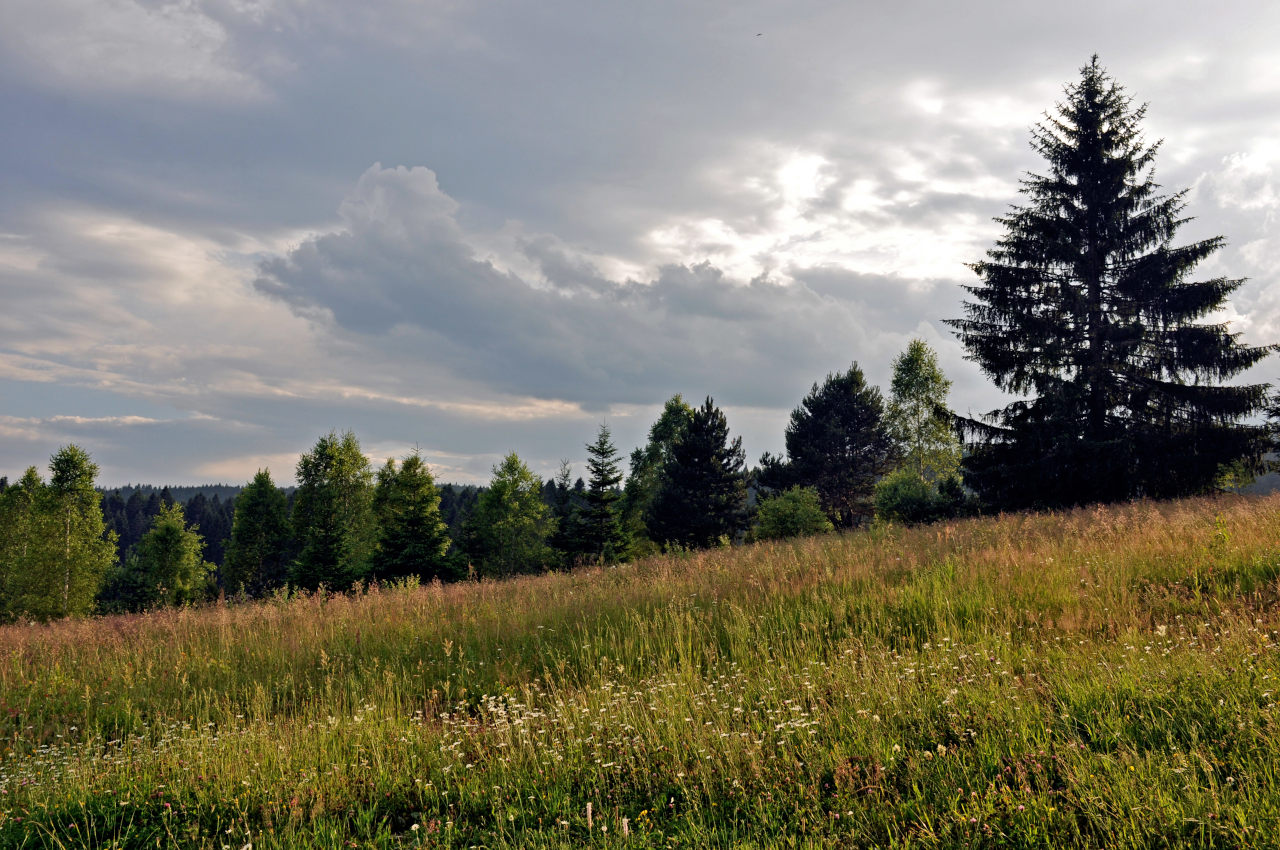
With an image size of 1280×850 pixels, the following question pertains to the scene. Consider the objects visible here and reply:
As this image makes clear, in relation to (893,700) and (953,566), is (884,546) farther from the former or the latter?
(893,700)

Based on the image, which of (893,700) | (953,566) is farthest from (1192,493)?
(893,700)

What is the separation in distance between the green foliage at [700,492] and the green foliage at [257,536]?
98.7ft

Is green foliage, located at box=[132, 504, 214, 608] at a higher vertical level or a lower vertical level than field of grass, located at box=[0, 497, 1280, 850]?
lower

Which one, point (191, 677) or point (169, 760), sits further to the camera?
point (191, 677)

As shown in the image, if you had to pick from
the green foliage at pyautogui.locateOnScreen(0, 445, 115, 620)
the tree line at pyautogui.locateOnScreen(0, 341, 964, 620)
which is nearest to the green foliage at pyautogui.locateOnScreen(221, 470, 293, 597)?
the tree line at pyautogui.locateOnScreen(0, 341, 964, 620)

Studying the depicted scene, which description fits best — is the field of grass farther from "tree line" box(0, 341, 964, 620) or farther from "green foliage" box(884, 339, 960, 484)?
"green foliage" box(884, 339, 960, 484)

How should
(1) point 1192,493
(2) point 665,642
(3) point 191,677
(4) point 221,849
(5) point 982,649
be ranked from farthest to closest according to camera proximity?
(1) point 1192,493
(3) point 191,677
(2) point 665,642
(5) point 982,649
(4) point 221,849

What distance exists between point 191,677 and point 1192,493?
2474cm

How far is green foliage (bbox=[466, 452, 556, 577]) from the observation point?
4525 centimetres

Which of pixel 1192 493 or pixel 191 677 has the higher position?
pixel 1192 493

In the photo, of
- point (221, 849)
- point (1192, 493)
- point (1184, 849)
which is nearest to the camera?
point (1184, 849)

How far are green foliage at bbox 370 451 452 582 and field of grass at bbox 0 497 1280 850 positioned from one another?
22.7 meters

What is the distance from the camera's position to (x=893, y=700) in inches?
172

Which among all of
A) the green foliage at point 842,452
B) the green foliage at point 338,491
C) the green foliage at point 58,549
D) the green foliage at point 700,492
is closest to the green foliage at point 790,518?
the green foliage at point 700,492
